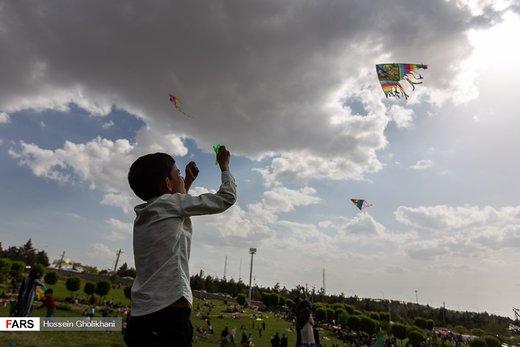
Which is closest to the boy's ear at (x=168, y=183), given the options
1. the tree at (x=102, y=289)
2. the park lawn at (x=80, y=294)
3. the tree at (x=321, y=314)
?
the park lawn at (x=80, y=294)

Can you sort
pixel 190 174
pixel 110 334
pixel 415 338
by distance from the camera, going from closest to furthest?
1. pixel 190 174
2. pixel 110 334
3. pixel 415 338

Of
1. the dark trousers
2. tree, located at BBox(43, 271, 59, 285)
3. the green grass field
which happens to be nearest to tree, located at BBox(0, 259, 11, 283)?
tree, located at BBox(43, 271, 59, 285)

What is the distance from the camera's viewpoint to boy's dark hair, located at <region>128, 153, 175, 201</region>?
2543 mm

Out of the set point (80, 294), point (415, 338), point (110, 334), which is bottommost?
point (415, 338)

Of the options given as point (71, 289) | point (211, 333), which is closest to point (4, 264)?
point (71, 289)

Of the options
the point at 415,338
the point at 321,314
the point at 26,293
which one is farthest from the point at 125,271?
the point at 26,293

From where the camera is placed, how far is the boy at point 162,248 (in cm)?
214

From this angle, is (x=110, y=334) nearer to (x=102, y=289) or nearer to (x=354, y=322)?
(x=102, y=289)

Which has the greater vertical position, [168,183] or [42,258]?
[42,258]

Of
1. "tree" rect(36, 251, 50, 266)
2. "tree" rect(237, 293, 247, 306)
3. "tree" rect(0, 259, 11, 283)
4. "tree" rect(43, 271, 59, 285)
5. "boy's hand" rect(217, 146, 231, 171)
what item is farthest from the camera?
"tree" rect(36, 251, 50, 266)

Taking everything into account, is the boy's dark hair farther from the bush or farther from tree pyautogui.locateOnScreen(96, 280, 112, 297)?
the bush

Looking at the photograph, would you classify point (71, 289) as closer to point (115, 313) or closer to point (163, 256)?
point (115, 313)

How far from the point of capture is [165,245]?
2260 mm

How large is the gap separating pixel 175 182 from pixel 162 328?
3.25 feet
